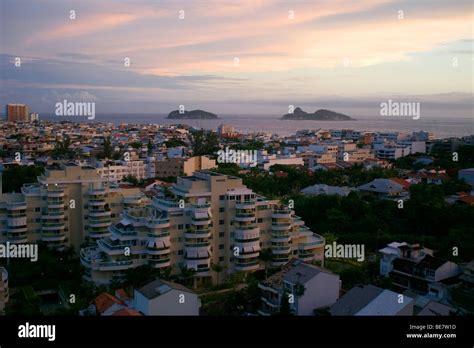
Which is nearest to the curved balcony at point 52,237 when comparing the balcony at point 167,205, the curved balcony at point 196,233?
the balcony at point 167,205

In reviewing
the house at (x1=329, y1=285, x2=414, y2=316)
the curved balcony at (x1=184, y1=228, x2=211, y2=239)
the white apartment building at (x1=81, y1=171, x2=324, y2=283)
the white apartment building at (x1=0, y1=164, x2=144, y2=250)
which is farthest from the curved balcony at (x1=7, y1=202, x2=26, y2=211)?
the house at (x1=329, y1=285, x2=414, y2=316)

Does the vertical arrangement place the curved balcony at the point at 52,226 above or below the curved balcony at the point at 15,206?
below

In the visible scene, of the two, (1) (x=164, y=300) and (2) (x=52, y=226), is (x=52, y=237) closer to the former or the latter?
(2) (x=52, y=226)

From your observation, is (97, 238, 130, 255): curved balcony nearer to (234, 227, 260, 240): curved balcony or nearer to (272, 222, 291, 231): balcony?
(234, 227, 260, 240): curved balcony

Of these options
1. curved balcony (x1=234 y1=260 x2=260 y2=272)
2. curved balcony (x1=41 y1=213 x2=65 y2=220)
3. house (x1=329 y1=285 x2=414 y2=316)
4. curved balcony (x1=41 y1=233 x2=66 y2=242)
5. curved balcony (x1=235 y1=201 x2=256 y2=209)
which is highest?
curved balcony (x1=235 y1=201 x2=256 y2=209)

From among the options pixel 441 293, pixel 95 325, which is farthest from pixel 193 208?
pixel 95 325

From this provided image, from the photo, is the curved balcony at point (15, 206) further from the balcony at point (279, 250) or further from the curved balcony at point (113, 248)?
the balcony at point (279, 250)

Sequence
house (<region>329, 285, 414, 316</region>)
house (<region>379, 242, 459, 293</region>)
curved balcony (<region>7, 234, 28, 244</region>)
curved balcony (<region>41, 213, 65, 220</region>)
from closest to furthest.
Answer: house (<region>329, 285, 414, 316</region>), house (<region>379, 242, 459, 293</region>), curved balcony (<region>7, 234, 28, 244</region>), curved balcony (<region>41, 213, 65, 220</region>)
